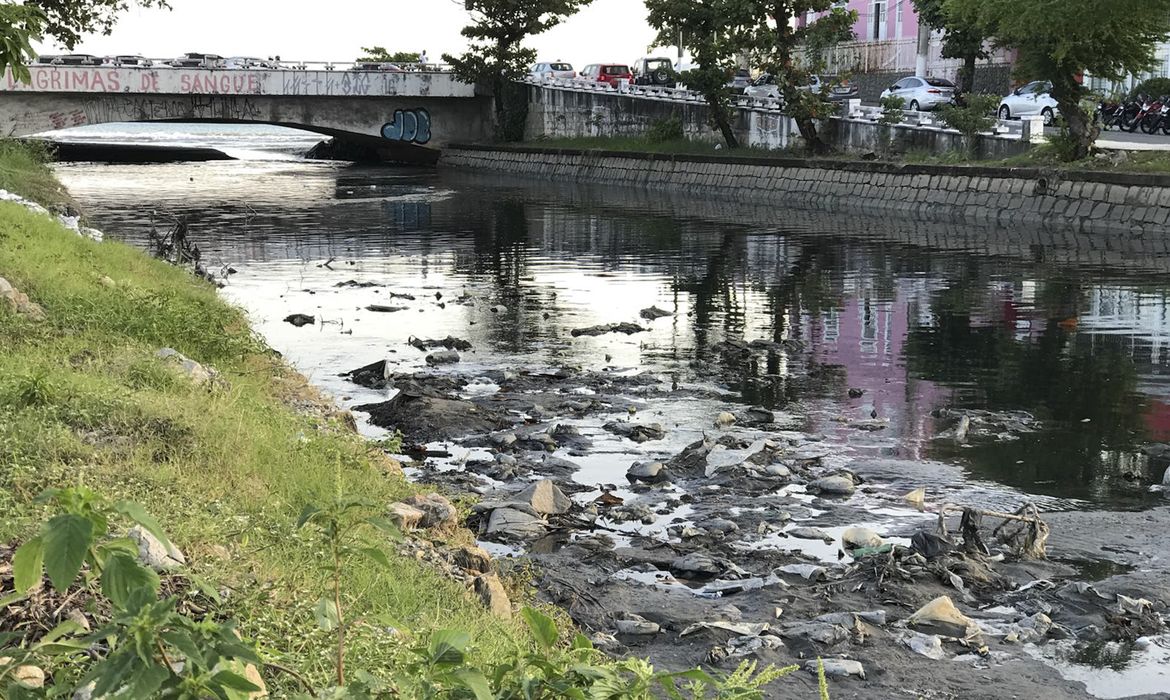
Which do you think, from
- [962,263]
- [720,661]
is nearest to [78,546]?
[720,661]

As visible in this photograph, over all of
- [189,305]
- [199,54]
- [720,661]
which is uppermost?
[199,54]

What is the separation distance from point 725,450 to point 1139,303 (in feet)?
33.9

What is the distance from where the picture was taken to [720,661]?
6.67 meters

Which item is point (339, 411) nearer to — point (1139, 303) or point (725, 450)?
point (725, 450)

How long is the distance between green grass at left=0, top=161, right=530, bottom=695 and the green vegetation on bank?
0.05 ft

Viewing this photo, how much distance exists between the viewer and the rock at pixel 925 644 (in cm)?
679

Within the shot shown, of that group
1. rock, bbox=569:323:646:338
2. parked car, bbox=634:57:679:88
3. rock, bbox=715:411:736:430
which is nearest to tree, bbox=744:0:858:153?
parked car, bbox=634:57:679:88

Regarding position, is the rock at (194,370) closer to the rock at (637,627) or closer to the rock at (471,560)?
the rock at (471,560)

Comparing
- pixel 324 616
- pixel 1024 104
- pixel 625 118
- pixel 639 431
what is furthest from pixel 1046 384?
pixel 625 118

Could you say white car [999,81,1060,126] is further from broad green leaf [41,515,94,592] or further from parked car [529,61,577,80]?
broad green leaf [41,515,94,592]

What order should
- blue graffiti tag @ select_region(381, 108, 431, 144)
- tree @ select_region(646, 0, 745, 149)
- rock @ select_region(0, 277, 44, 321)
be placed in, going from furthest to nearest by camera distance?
blue graffiti tag @ select_region(381, 108, 431, 144), tree @ select_region(646, 0, 745, 149), rock @ select_region(0, 277, 44, 321)

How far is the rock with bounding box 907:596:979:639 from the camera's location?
7055 millimetres

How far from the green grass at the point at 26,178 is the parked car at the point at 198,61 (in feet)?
62.3

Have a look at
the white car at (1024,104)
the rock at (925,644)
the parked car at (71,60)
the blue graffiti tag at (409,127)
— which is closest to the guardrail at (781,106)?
the white car at (1024,104)
